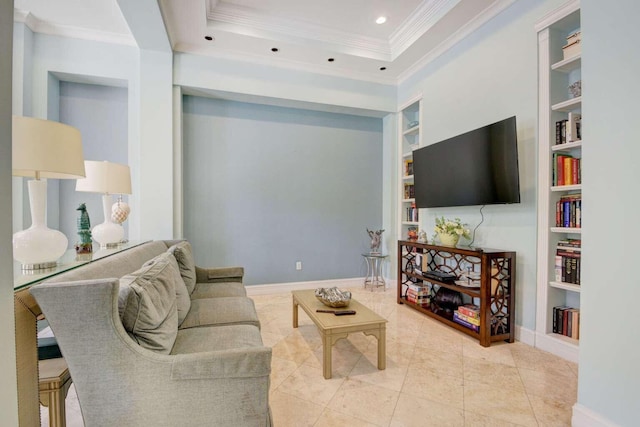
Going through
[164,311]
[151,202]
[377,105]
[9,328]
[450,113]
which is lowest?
Result: [164,311]

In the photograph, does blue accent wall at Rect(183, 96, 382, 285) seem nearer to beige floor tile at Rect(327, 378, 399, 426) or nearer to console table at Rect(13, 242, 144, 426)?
beige floor tile at Rect(327, 378, 399, 426)

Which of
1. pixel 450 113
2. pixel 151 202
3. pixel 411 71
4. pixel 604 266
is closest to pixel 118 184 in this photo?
pixel 151 202

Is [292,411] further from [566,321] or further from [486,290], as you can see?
[566,321]

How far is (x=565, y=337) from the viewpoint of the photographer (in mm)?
2285

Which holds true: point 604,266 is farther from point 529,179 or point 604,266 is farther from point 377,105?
point 377,105

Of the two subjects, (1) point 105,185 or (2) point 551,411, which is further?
(1) point 105,185

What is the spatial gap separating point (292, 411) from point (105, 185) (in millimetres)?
2102

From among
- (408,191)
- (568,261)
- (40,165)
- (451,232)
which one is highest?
(408,191)

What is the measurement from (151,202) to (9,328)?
2.77 m

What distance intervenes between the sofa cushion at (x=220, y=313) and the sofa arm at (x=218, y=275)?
0.61 meters

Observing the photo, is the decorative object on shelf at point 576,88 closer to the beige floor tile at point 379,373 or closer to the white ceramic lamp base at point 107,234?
the beige floor tile at point 379,373

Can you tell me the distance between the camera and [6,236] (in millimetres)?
779

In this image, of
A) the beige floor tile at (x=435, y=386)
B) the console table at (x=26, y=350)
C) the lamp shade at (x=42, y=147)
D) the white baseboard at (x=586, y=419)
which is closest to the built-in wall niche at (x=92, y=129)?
the lamp shade at (x=42, y=147)

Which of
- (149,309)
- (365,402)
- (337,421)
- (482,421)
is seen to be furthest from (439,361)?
(149,309)
